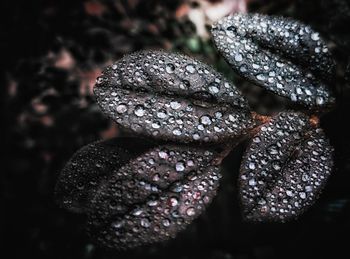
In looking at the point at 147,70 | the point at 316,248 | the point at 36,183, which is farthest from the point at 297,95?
the point at 36,183

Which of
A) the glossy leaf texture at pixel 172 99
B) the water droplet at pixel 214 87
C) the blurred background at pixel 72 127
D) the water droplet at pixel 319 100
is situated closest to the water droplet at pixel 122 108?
the glossy leaf texture at pixel 172 99

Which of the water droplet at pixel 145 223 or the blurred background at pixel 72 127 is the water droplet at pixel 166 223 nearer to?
the water droplet at pixel 145 223

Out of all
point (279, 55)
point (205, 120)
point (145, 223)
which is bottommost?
point (145, 223)

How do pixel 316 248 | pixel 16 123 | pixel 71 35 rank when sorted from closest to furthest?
pixel 316 248 → pixel 71 35 → pixel 16 123

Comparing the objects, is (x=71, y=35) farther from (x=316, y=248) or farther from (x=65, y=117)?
(x=316, y=248)

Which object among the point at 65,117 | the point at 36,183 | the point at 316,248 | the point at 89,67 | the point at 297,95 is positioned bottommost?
the point at 316,248

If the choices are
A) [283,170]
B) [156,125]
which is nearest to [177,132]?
[156,125]

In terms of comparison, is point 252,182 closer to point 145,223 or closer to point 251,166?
point 251,166
